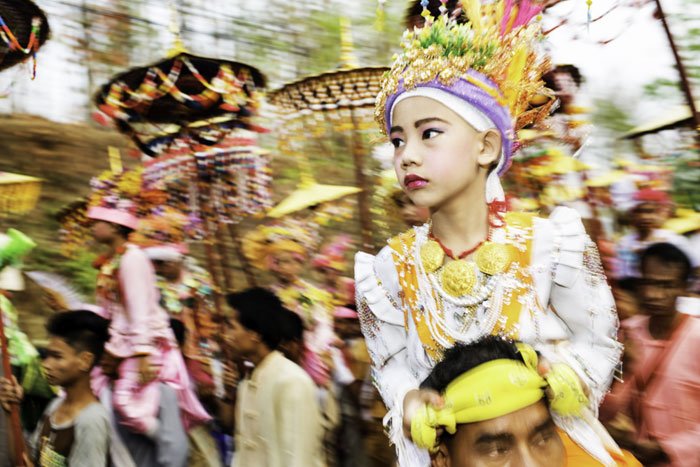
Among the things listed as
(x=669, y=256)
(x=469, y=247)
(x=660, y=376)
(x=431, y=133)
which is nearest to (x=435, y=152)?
(x=431, y=133)

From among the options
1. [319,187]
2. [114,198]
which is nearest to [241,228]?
[319,187]

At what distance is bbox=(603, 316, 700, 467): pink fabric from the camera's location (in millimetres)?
3359

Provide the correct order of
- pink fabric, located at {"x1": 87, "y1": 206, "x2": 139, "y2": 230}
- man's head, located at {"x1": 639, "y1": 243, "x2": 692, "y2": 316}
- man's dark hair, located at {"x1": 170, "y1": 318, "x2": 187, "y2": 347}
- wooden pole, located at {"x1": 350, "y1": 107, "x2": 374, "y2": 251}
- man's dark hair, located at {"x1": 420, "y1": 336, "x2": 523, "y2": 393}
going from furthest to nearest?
wooden pole, located at {"x1": 350, "y1": 107, "x2": 374, "y2": 251}
man's dark hair, located at {"x1": 170, "y1": 318, "x2": 187, "y2": 347}
pink fabric, located at {"x1": 87, "y1": 206, "x2": 139, "y2": 230}
man's head, located at {"x1": 639, "y1": 243, "x2": 692, "y2": 316}
man's dark hair, located at {"x1": 420, "y1": 336, "x2": 523, "y2": 393}

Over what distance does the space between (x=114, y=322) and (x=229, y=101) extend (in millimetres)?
1491

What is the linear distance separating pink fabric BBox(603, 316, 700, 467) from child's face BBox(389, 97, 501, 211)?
173cm

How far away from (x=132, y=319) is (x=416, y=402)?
10.2 ft

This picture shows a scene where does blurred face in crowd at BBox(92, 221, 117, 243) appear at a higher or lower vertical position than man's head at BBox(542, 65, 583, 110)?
lower

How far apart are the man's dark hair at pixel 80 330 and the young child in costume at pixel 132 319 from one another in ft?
1.77

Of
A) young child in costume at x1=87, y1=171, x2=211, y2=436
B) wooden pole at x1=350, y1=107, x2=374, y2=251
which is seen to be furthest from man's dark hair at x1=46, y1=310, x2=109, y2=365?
wooden pole at x1=350, y1=107, x2=374, y2=251

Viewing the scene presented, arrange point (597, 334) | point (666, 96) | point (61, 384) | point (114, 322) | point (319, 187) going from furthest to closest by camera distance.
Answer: point (666, 96) → point (319, 187) → point (114, 322) → point (61, 384) → point (597, 334)

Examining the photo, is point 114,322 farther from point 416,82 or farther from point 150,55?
point 150,55

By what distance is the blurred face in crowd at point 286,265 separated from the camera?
525cm

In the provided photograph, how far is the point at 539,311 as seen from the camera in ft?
7.14

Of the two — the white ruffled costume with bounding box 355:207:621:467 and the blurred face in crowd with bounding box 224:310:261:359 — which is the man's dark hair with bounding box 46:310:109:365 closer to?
the blurred face in crowd with bounding box 224:310:261:359
